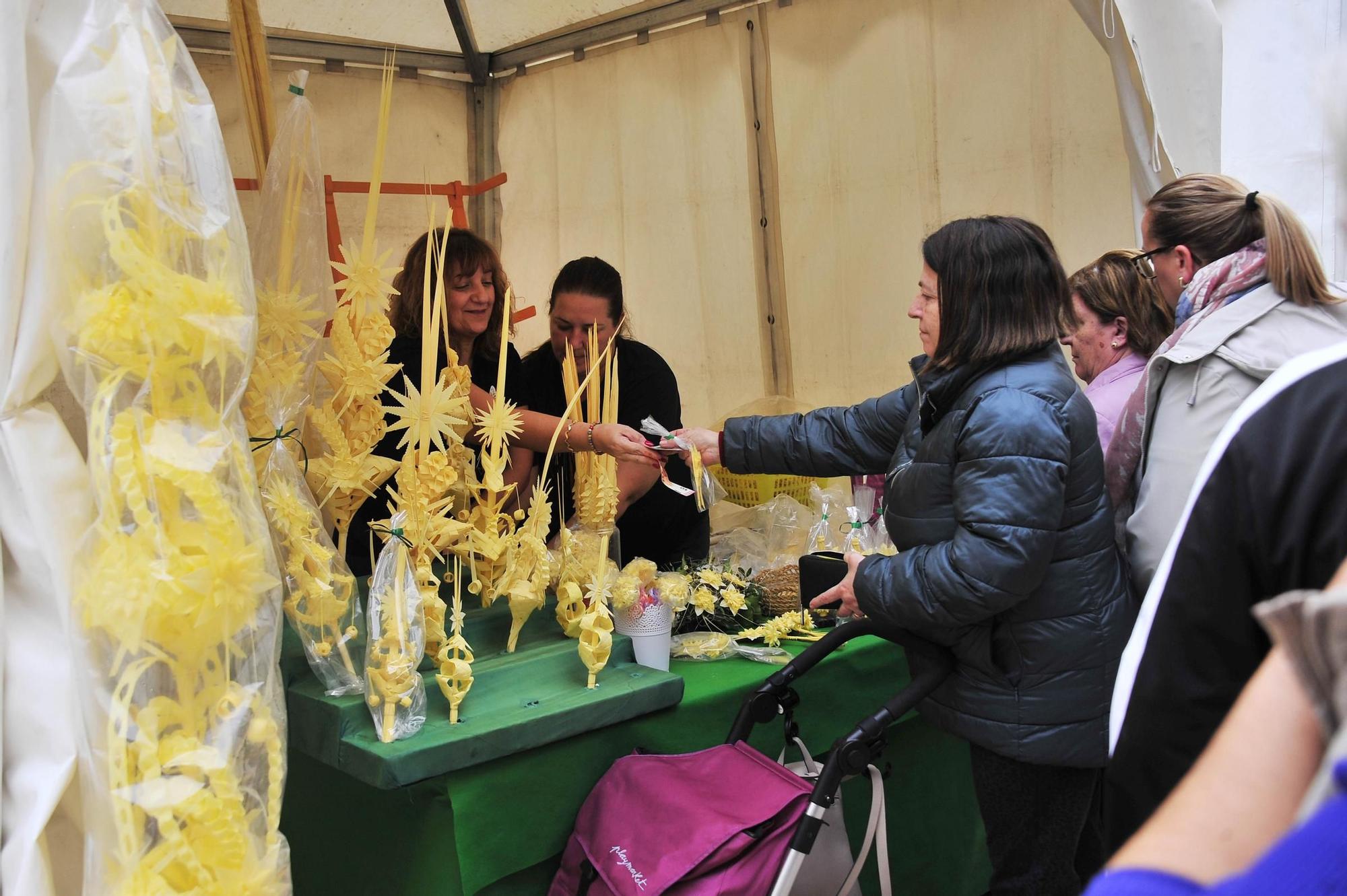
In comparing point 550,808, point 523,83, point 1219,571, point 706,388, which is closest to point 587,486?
point 550,808

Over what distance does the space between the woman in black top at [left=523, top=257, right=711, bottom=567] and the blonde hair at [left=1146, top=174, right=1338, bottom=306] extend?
4.63 ft

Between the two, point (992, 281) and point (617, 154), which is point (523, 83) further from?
point (992, 281)

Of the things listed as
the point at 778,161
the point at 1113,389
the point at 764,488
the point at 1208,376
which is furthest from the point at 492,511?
the point at 778,161

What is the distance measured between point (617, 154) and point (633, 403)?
191 cm

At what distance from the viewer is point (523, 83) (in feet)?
15.2

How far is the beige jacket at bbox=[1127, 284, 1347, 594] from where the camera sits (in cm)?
169

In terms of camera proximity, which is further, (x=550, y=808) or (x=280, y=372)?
(x=550, y=808)

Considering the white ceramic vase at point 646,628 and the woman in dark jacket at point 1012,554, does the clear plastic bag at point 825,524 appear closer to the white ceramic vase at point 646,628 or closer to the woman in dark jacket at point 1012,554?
the white ceramic vase at point 646,628

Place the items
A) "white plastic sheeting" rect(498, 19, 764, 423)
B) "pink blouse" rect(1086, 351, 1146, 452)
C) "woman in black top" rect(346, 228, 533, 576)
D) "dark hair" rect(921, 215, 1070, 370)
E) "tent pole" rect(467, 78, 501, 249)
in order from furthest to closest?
"tent pole" rect(467, 78, 501, 249), "white plastic sheeting" rect(498, 19, 764, 423), "woman in black top" rect(346, 228, 533, 576), "pink blouse" rect(1086, 351, 1146, 452), "dark hair" rect(921, 215, 1070, 370)

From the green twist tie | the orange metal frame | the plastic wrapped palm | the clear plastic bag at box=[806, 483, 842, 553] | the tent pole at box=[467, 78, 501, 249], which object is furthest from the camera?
the tent pole at box=[467, 78, 501, 249]

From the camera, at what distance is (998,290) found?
1866mm

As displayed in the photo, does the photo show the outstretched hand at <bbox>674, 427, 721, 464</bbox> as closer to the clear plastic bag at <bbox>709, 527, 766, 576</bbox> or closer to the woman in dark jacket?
the clear plastic bag at <bbox>709, 527, 766, 576</bbox>

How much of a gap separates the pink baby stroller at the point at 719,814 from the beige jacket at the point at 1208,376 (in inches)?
19.6

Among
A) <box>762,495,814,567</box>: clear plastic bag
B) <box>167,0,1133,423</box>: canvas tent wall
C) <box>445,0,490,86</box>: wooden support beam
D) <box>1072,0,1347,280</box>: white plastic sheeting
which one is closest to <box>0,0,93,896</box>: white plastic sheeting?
<box>762,495,814,567</box>: clear plastic bag
